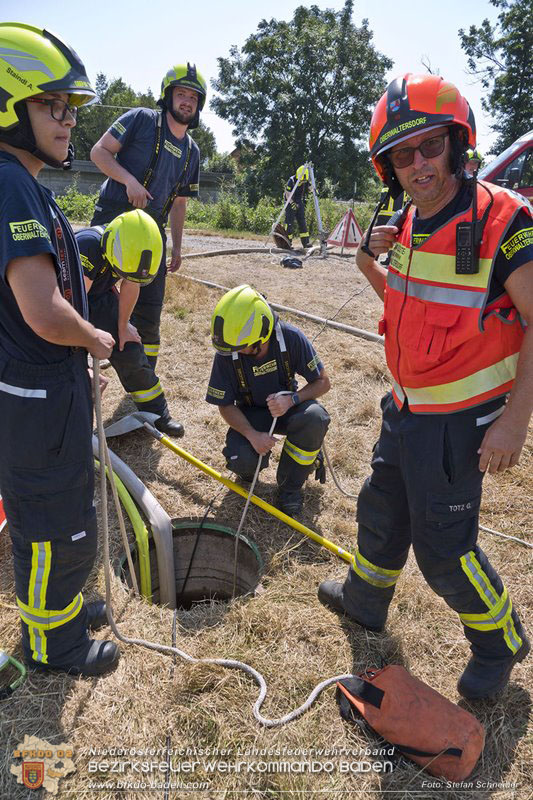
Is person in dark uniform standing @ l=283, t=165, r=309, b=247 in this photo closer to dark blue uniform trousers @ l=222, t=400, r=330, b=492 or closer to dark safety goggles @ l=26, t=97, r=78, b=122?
dark blue uniform trousers @ l=222, t=400, r=330, b=492

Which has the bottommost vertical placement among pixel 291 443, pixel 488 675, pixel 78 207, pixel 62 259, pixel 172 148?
pixel 488 675

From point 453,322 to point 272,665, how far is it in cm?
169

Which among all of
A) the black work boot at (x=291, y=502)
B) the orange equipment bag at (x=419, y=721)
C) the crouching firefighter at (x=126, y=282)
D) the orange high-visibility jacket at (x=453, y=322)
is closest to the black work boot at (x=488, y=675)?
the orange equipment bag at (x=419, y=721)

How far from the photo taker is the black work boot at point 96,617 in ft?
8.95

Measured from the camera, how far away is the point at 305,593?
301 cm

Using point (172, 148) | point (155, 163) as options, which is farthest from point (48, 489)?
point (172, 148)

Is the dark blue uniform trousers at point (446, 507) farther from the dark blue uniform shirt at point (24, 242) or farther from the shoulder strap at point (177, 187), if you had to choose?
the shoulder strap at point (177, 187)

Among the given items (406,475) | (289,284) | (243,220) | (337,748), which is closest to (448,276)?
(406,475)

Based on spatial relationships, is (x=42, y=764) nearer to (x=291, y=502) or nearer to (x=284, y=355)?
(x=291, y=502)

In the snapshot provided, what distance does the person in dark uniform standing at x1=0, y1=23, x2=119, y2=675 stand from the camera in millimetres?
1802

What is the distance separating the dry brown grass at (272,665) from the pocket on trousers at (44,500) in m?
0.73

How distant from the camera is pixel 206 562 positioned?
381 centimetres

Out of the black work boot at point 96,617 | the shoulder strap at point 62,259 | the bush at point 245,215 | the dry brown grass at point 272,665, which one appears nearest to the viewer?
the shoulder strap at point 62,259

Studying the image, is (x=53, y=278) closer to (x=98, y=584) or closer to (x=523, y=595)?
(x=98, y=584)
